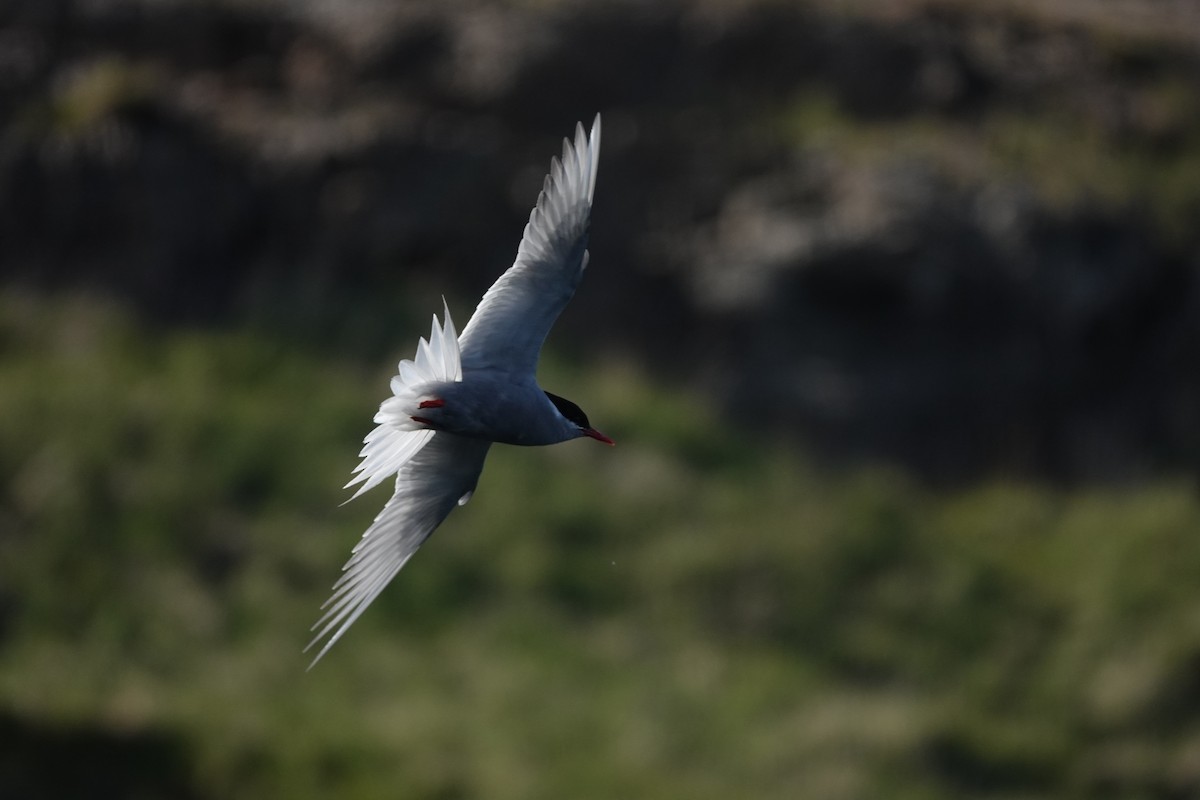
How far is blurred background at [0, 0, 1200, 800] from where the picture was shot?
32.9 ft

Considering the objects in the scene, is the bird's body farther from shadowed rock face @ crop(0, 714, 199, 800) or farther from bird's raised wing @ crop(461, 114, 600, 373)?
shadowed rock face @ crop(0, 714, 199, 800)

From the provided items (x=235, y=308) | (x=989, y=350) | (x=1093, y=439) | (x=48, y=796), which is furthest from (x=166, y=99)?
(x=1093, y=439)

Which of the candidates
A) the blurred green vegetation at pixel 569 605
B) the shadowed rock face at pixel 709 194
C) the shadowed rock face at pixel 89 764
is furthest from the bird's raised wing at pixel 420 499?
the shadowed rock face at pixel 709 194

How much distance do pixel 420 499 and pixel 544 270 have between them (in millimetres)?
903

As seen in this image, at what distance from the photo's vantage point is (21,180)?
12.2 m

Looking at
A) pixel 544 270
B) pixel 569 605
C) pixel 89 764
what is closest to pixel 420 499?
pixel 544 270

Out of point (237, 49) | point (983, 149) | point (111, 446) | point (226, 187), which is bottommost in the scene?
point (111, 446)

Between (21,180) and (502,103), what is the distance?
346cm

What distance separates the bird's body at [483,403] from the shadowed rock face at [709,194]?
6.06 m

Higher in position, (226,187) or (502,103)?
(502,103)

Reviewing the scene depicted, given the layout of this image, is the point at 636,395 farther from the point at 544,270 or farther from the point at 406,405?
the point at 406,405

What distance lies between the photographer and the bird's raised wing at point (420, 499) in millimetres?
5809

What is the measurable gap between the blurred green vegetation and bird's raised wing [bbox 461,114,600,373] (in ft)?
14.3

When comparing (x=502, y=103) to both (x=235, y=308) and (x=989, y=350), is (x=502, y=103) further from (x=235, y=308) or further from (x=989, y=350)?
(x=989, y=350)
